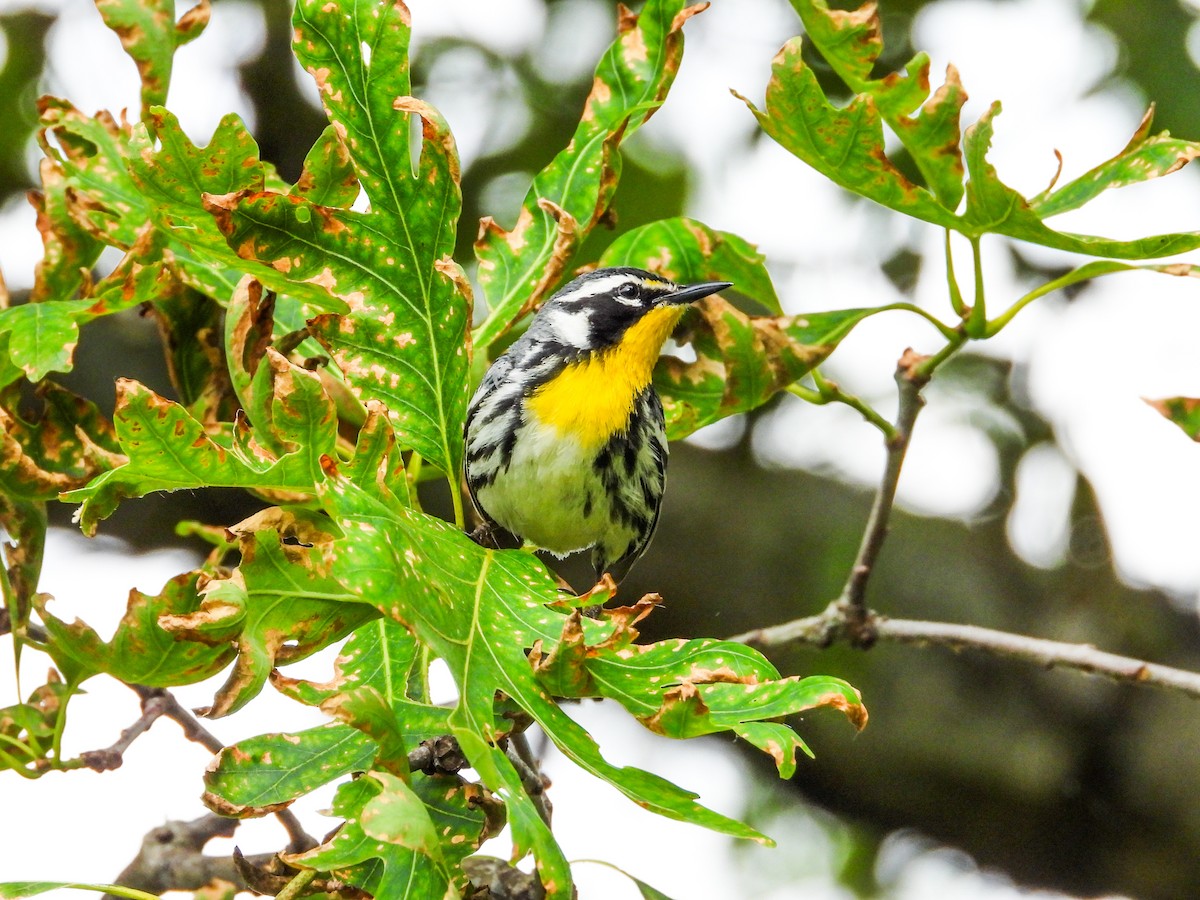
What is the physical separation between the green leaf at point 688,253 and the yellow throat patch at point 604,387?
0.31m

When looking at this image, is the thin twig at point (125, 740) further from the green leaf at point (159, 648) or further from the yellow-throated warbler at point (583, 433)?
the yellow-throated warbler at point (583, 433)

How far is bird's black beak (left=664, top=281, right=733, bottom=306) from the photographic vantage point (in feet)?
8.48

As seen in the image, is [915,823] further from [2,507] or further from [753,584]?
[2,507]

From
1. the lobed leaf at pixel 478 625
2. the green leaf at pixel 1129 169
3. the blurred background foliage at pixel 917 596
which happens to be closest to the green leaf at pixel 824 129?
the green leaf at pixel 1129 169

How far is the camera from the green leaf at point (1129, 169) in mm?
2082

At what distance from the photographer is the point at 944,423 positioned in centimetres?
514

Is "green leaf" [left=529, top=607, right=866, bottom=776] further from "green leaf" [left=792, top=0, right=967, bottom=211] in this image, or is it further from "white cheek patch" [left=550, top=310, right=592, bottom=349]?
"white cheek patch" [left=550, top=310, right=592, bottom=349]

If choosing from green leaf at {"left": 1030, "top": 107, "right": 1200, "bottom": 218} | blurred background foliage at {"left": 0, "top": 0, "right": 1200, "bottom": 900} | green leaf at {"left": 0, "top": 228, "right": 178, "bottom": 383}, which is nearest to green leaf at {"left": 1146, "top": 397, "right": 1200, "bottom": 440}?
green leaf at {"left": 1030, "top": 107, "right": 1200, "bottom": 218}

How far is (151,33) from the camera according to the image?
2.26m

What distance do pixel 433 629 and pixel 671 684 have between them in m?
0.29

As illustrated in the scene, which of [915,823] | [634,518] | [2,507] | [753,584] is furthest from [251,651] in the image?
[915,823]

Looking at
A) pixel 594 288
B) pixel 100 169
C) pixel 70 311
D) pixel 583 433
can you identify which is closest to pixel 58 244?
pixel 100 169

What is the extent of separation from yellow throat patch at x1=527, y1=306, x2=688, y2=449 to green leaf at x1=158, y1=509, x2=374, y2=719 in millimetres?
1089

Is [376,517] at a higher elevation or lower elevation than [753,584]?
higher
